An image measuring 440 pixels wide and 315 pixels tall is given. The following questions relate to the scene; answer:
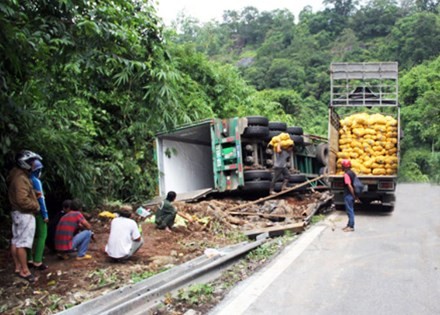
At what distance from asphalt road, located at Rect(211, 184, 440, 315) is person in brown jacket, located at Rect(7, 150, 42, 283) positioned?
235 cm

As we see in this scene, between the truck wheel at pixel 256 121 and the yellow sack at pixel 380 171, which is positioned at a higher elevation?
the truck wheel at pixel 256 121

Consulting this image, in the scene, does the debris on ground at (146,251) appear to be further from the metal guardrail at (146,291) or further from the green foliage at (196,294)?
the green foliage at (196,294)

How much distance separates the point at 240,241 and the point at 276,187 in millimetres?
4041

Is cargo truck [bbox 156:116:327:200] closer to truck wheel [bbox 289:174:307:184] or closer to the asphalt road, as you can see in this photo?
truck wheel [bbox 289:174:307:184]

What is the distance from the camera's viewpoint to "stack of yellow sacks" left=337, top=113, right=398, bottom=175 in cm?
1144

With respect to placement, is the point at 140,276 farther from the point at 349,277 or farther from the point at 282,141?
the point at 282,141

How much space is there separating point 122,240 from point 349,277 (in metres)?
2.98

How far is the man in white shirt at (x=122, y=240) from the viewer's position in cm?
618

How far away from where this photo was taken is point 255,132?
1136 centimetres

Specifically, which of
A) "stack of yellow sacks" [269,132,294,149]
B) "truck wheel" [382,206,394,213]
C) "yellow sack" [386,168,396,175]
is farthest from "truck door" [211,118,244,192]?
"truck wheel" [382,206,394,213]

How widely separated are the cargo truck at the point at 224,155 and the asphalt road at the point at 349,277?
283cm

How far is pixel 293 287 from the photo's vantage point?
5.25 metres

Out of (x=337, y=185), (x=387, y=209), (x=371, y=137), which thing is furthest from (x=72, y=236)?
(x=387, y=209)

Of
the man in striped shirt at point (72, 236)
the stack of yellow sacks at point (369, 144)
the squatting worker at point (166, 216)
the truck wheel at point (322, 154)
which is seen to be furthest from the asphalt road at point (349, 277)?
the truck wheel at point (322, 154)
